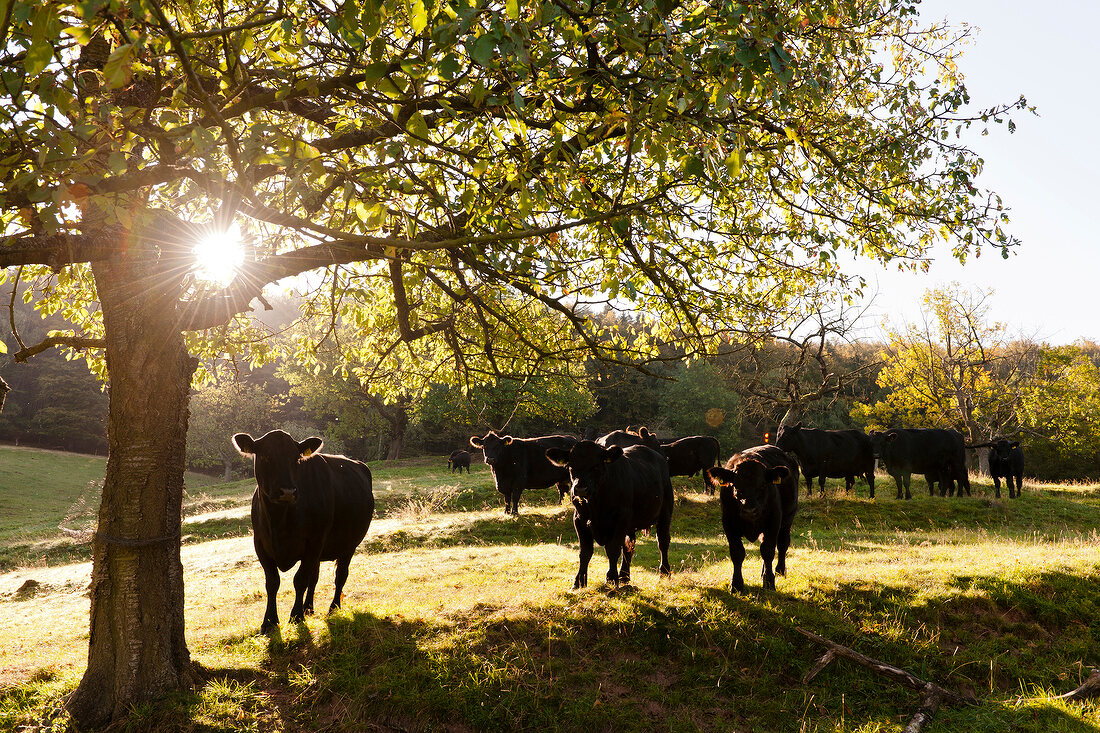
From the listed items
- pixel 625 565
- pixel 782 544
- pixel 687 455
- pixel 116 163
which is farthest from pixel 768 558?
pixel 687 455

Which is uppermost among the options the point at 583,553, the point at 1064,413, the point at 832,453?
the point at 1064,413

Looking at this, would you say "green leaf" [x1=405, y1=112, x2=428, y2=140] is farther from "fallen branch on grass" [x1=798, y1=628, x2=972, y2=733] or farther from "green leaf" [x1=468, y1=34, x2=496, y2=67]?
"fallen branch on grass" [x1=798, y1=628, x2=972, y2=733]

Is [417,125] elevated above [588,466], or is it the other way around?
[417,125]

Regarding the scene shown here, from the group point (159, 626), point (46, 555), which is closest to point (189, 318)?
point (159, 626)

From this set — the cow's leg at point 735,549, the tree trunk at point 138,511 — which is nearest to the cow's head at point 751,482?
the cow's leg at point 735,549

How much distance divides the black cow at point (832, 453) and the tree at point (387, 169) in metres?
12.3

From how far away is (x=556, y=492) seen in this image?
24.9 metres

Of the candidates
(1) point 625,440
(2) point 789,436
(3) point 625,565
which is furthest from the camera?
(2) point 789,436

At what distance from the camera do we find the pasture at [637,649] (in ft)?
19.3

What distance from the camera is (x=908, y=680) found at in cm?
628

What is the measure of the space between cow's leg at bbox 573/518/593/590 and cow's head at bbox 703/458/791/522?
203 cm

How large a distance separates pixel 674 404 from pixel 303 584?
50.9 metres

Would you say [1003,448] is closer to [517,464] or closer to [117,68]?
[517,464]

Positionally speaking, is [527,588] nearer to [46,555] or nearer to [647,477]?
[647,477]
